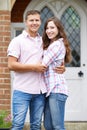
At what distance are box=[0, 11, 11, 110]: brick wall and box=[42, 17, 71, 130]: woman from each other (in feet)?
9.74

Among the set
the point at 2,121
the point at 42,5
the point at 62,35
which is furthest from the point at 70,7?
the point at 62,35

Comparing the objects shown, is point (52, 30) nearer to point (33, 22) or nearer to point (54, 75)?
point (33, 22)

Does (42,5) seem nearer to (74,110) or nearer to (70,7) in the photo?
(70,7)

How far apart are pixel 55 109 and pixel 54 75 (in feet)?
1.18

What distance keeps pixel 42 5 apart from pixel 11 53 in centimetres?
395

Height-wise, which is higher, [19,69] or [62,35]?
[62,35]

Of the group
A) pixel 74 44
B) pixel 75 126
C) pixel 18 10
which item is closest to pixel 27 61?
pixel 75 126

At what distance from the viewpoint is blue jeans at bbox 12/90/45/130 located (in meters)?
5.44

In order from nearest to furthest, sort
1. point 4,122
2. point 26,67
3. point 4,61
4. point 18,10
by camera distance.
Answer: point 26,67 → point 4,122 → point 4,61 → point 18,10

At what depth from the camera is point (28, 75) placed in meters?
5.50

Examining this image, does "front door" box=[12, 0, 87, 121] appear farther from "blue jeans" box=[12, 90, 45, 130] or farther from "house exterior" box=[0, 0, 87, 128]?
"blue jeans" box=[12, 90, 45, 130]

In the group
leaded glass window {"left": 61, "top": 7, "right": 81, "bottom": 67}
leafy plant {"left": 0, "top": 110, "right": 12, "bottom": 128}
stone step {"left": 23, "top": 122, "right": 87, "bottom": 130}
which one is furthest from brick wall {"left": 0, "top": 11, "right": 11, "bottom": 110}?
leaded glass window {"left": 61, "top": 7, "right": 81, "bottom": 67}

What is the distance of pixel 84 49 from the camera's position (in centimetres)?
930

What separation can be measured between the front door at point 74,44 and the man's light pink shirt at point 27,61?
3.66 metres
